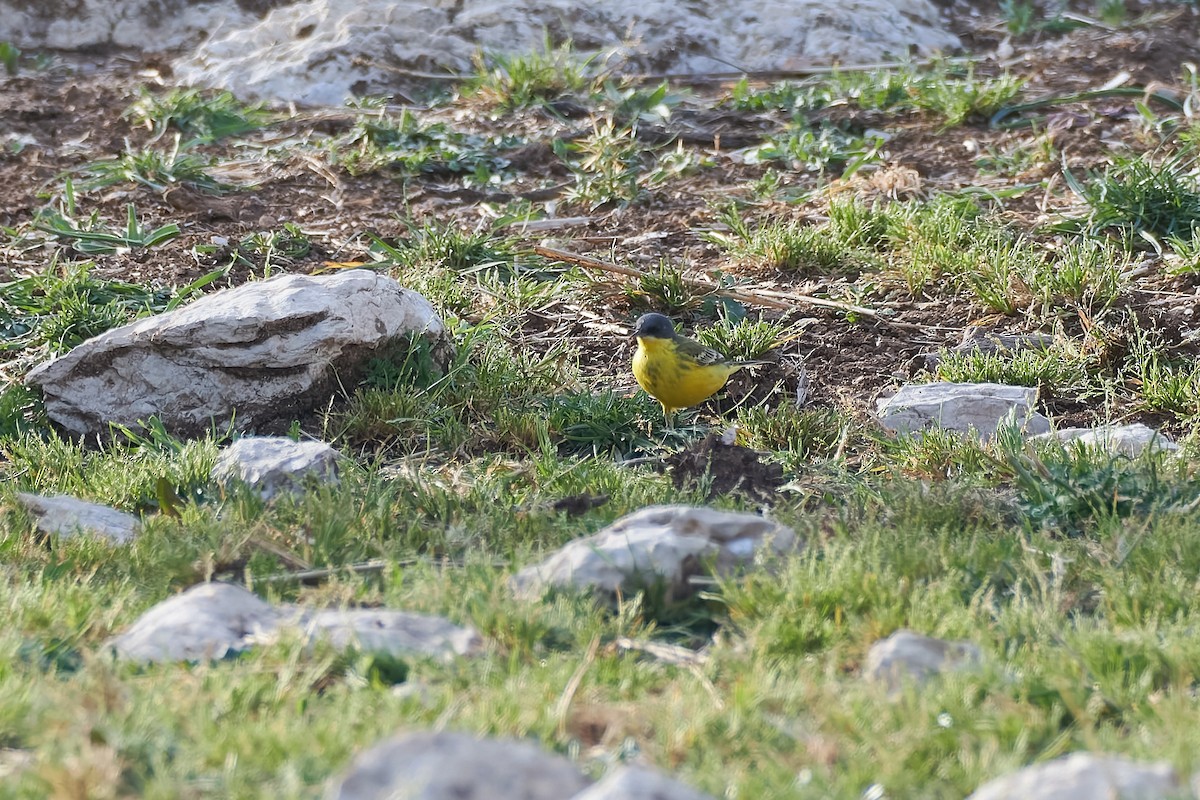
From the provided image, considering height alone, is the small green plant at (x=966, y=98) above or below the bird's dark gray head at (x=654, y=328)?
above

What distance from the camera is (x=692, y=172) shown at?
8.11m

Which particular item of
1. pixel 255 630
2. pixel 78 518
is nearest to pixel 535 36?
pixel 78 518

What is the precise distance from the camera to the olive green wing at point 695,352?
527 centimetres

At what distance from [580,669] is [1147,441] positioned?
273 centimetres

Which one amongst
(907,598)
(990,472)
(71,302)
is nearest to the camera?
(907,598)

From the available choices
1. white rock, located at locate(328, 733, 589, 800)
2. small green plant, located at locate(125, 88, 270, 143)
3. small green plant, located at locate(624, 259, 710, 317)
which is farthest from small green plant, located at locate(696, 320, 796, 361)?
small green plant, located at locate(125, 88, 270, 143)

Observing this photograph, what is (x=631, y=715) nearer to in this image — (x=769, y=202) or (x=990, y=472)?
(x=990, y=472)

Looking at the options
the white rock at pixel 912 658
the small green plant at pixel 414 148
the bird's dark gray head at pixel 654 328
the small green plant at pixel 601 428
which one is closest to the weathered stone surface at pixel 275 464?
the small green plant at pixel 601 428

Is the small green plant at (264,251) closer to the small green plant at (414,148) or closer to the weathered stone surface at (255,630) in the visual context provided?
the small green plant at (414,148)

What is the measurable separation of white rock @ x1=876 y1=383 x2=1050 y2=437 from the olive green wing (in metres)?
0.72

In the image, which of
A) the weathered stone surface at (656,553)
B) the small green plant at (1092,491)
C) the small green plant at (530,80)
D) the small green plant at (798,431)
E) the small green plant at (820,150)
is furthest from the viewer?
the small green plant at (530,80)

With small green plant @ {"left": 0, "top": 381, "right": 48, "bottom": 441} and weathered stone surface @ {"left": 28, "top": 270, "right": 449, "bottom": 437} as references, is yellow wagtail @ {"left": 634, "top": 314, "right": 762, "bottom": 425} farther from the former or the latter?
small green plant @ {"left": 0, "top": 381, "right": 48, "bottom": 441}

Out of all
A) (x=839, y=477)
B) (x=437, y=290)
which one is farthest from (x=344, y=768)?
(x=437, y=290)

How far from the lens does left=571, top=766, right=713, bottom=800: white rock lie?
2221mm
